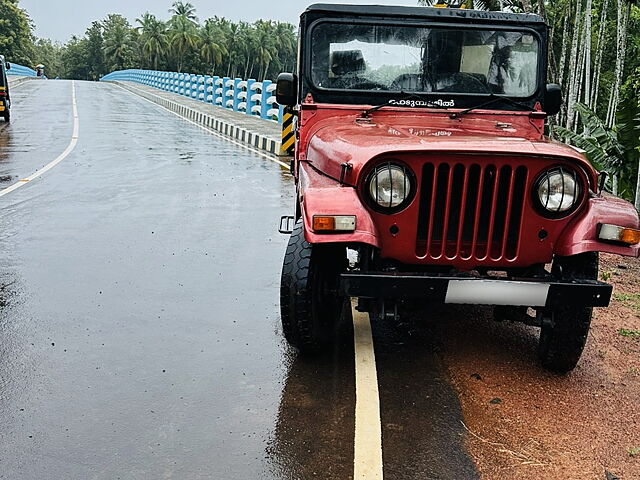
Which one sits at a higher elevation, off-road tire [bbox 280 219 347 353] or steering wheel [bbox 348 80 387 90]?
steering wheel [bbox 348 80 387 90]

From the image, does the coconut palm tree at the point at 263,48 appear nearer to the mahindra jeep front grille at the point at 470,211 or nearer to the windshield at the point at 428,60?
the windshield at the point at 428,60

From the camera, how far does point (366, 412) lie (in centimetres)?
396

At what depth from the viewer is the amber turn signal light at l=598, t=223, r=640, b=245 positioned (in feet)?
13.1

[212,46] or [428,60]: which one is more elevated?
[428,60]

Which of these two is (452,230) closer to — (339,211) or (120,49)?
(339,211)

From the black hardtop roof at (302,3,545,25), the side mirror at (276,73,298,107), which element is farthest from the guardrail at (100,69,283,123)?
the black hardtop roof at (302,3,545,25)

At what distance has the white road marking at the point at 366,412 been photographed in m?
3.39

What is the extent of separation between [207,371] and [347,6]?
120 inches

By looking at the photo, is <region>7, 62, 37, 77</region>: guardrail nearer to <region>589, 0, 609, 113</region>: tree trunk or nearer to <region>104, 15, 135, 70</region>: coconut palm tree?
<region>104, 15, 135, 70</region>: coconut palm tree

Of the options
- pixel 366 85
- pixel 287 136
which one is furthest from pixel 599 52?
pixel 366 85

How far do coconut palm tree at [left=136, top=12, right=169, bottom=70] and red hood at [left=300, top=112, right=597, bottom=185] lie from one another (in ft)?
324

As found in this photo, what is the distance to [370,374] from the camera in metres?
4.45

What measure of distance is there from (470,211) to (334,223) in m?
0.77

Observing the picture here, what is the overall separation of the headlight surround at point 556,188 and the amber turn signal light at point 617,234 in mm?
227
